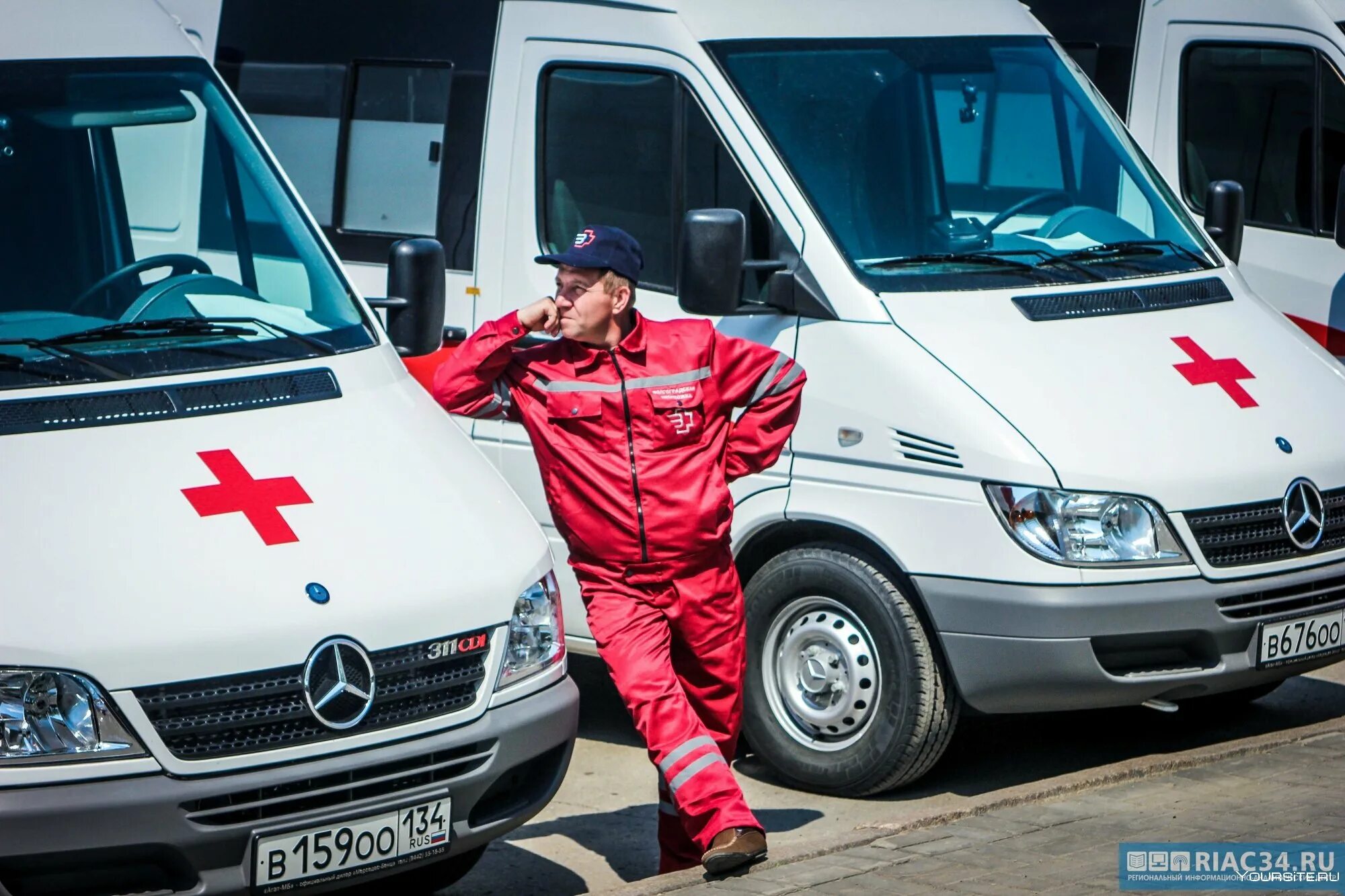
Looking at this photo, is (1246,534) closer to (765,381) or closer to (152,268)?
(765,381)

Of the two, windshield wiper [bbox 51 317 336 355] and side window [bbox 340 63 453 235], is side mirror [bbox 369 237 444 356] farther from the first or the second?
side window [bbox 340 63 453 235]

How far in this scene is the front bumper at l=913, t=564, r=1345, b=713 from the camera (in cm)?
612

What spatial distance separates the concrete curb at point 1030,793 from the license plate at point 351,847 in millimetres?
616

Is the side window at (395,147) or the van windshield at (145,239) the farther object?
the side window at (395,147)

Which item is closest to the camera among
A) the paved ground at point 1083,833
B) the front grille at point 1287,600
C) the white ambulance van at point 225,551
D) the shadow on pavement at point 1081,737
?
the white ambulance van at point 225,551

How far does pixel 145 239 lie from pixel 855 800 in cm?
284

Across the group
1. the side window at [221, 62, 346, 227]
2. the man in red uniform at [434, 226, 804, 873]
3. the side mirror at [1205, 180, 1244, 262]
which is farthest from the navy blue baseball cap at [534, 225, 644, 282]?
the side mirror at [1205, 180, 1244, 262]

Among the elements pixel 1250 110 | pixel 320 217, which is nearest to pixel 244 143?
pixel 320 217

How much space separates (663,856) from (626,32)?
2866mm

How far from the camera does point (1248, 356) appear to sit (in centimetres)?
683

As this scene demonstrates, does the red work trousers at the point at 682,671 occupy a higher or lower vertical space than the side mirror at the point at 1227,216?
lower

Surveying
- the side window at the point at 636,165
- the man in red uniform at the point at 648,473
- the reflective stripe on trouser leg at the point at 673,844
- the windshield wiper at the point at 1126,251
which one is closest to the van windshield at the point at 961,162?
the windshield wiper at the point at 1126,251

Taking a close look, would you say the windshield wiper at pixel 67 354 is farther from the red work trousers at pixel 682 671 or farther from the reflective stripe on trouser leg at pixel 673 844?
the reflective stripe on trouser leg at pixel 673 844

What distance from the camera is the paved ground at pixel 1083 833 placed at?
529 centimetres
